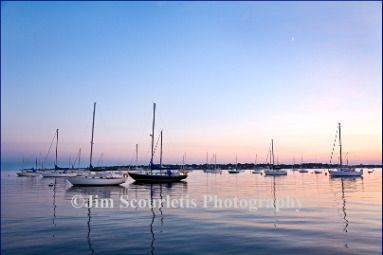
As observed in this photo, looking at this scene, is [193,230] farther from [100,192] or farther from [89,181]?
[89,181]

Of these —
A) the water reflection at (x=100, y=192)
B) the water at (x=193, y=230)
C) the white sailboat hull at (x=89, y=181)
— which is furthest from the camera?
the white sailboat hull at (x=89, y=181)

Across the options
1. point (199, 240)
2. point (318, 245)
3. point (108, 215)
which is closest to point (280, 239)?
point (318, 245)

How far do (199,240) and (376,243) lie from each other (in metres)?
7.68

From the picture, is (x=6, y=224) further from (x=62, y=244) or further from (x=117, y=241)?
(x=117, y=241)

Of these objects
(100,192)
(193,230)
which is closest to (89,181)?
(100,192)

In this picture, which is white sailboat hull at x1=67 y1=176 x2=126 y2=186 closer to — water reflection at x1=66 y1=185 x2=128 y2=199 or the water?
water reflection at x1=66 y1=185 x2=128 y2=199

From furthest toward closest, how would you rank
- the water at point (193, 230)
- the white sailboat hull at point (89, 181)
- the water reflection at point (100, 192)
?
the white sailboat hull at point (89, 181) → the water reflection at point (100, 192) → the water at point (193, 230)

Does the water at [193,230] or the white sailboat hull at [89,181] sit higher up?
the water at [193,230]

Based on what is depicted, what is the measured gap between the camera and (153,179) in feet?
195

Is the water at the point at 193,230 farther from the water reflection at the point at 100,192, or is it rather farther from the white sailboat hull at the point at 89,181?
the white sailboat hull at the point at 89,181

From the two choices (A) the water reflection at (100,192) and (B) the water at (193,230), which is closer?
(B) the water at (193,230)

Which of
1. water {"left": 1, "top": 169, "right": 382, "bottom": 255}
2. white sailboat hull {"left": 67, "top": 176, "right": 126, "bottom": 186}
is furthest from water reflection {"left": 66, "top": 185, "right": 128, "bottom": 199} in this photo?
water {"left": 1, "top": 169, "right": 382, "bottom": 255}

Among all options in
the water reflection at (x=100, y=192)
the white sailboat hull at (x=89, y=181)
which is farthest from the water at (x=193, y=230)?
the white sailboat hull at (x=89, y=181)

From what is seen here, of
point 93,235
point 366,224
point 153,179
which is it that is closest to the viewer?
point 93,235
